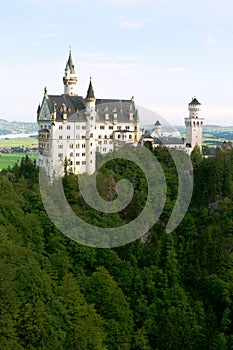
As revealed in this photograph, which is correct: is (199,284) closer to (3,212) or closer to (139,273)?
(139,273)

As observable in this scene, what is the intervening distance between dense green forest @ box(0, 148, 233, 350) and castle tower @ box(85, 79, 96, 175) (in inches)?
78.7

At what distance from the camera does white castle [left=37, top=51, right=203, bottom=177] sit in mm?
72812

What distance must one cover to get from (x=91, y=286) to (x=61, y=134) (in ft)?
78.6

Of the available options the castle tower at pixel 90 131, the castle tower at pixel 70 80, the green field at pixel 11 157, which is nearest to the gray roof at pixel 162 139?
the castle tower at pixel 90 131

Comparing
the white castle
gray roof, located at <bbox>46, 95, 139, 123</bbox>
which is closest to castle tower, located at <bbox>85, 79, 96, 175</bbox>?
the white castle

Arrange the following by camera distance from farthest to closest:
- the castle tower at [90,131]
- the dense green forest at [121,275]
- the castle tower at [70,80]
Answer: the castle tower at [70,80] → the castle tower at [90,131] → the dense green forest at [121,275]

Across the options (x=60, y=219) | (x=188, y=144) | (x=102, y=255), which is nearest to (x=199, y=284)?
(x=102, y=255)

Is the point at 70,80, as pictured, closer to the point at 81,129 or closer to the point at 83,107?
the point at 83,107

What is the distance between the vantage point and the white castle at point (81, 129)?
239 ft

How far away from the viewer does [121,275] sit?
61281 mm

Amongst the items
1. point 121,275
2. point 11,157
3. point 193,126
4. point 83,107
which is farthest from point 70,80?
point 11,157

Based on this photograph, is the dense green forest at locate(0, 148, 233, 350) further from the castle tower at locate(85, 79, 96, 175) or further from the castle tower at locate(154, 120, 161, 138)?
the castle tower at locate(154, 120, 161, 138)

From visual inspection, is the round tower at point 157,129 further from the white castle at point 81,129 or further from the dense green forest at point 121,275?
the dense green forest at point 121,275

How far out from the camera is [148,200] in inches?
2805
